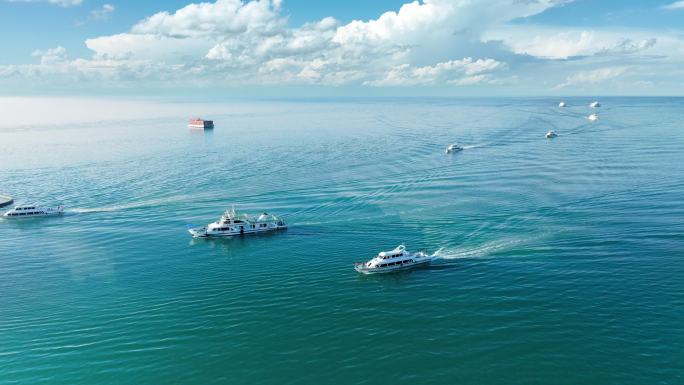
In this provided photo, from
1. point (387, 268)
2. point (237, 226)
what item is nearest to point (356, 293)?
point (387, 268)

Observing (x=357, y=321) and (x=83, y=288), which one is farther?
(x=83, y=288)

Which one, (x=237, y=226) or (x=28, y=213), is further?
(x=28, y=213)

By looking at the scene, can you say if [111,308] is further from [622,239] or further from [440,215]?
[622,239]

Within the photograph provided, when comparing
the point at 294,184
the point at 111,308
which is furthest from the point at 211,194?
the point at 111,308

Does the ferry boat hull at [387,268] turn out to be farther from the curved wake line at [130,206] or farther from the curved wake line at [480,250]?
the curved wake line at [130,206]

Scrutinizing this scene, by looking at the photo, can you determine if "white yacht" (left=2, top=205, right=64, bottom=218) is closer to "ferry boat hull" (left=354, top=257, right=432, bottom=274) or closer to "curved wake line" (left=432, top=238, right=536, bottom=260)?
"ferry boat hull" (left=354, top=257, right=432, bottom=274)

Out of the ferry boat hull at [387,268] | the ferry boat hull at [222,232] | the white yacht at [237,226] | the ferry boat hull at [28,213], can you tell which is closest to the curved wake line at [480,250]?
the ferry boat hull at [387,268]

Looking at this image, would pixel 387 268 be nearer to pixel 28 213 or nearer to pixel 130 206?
pixel 130 206

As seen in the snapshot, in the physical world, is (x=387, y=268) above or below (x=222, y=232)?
below
